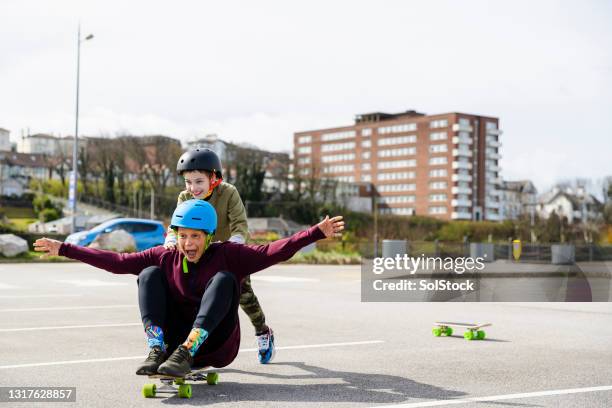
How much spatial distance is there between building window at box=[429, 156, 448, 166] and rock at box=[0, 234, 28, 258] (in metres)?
115

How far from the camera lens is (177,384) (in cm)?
510

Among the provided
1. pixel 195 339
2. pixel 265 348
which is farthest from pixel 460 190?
pixel 195 339

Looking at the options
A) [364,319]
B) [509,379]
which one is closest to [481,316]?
[364,319]

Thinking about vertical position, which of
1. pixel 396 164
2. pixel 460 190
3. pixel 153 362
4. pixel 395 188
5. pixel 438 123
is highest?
pixel 438 123

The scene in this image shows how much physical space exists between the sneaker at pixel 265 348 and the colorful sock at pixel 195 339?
1.66m

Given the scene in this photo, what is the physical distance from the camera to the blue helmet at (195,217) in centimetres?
527

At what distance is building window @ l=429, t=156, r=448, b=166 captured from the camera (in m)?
140

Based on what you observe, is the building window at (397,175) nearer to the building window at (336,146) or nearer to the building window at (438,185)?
the building window at (438,185)

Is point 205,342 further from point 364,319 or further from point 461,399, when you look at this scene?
point 364,319

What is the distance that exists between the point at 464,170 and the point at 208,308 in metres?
137

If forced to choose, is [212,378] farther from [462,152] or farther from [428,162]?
[428,162]

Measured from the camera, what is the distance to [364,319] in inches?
423

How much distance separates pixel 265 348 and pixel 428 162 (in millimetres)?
137820

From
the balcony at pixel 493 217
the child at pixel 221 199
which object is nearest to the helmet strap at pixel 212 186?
the child at pixel 221 199
